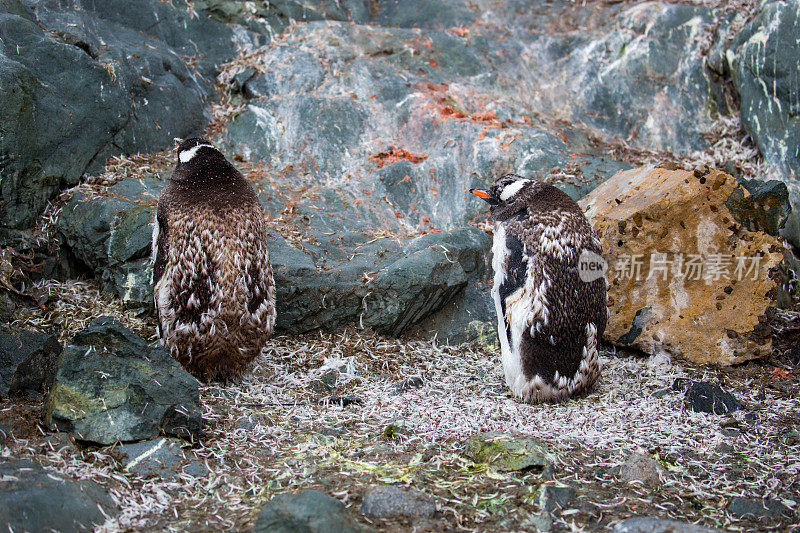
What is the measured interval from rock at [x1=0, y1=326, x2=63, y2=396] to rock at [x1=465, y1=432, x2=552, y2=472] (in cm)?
318

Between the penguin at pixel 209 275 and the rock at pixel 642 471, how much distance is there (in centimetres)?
339

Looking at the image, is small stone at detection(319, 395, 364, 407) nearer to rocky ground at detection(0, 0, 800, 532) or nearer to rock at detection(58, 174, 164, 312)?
rocky ground at detection(0, 0, 800, 532)

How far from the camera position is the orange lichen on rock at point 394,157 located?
8961 mm

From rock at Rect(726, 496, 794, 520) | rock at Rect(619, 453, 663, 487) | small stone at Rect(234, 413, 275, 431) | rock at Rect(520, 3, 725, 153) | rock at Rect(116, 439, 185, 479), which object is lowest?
rock at Rect(726, 496, 794, 520)

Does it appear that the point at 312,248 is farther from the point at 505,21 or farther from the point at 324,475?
the point at 505,21

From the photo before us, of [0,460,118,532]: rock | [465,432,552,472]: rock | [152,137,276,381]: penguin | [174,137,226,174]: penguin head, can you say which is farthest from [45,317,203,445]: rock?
[465,432,552,472]: rock

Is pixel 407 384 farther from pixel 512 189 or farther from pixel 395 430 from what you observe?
pixel 512 189

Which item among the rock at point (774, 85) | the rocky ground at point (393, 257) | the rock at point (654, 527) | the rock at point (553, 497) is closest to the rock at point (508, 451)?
the rocky ground at point (393, 257)

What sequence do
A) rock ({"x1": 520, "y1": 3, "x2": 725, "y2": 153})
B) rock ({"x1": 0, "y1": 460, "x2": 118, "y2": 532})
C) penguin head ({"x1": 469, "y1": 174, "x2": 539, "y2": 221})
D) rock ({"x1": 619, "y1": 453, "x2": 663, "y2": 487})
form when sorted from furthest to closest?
rock ({"x1": 520, "y1": 3, "x2": 725, "y2": 153})
penguin head ({"x1": 469, "y1": 174, "x2": 539, "y2": 221})
rock ({"x1": 619, "y1": 453, "x2": 663, "y2": 487})
rock ({"x1": 0, "y1": 460, "x2": 118, "y2": 532})

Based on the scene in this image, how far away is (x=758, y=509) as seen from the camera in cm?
421

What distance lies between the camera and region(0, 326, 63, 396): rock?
5012 mm

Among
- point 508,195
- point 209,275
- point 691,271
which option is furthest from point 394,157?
point 691,271

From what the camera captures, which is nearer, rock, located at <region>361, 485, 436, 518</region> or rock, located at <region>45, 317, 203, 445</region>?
rock, located at <region>361, 485, 436, 518</region>

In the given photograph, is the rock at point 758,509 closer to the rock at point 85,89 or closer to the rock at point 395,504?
the rock at point 395,504
